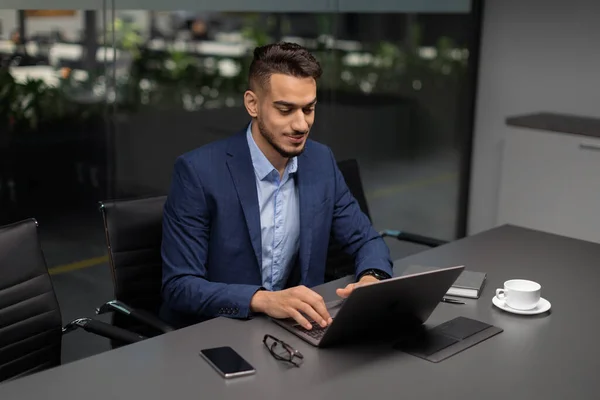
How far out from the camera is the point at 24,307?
7.32 feet

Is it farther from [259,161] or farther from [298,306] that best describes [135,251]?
[298,306]

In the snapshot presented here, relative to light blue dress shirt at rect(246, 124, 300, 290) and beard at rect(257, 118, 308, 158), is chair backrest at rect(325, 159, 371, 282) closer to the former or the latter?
light blue dress shirt at rect(246, 124, 300, 290)

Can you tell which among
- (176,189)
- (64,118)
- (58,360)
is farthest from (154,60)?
(58,360)

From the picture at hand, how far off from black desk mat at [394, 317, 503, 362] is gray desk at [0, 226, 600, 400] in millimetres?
25

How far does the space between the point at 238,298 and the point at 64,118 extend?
1.67m

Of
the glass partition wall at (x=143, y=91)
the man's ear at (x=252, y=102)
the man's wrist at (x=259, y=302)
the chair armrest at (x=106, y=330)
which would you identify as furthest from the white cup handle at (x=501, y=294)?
the glass partition wall at (x=143, y=91)

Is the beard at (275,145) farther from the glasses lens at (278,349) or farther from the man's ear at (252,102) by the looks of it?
the glasses lens at (278,349)

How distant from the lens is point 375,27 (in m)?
4.48

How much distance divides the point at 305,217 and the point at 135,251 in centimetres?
61

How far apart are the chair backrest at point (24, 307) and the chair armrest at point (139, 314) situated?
22 cm

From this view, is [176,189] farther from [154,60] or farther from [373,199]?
[373,199]

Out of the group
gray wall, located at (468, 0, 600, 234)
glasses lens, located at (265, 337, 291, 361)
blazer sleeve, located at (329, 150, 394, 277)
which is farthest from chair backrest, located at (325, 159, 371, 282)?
gray wall, located at (468, 0, 600, 234)

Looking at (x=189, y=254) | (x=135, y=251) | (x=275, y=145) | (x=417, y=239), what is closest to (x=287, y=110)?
(x=275, y=145)

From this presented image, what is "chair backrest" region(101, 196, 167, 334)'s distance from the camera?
2.58 m
